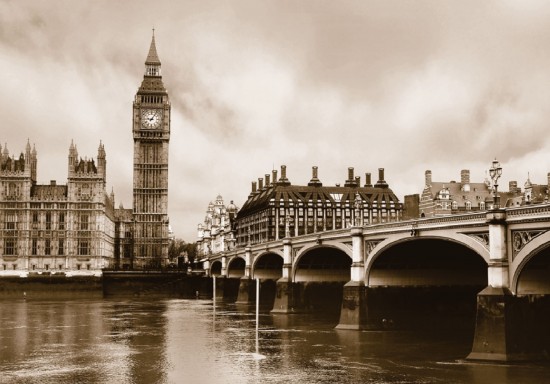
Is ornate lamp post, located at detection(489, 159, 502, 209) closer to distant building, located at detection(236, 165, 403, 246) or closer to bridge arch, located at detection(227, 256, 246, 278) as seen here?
bridge arch, located at detection(227, 256, 246, 278)

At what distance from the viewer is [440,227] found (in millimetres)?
43031

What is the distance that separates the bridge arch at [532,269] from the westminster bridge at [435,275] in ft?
0.15

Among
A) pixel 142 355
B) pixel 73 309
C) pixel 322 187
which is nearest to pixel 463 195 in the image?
pixel 322 187

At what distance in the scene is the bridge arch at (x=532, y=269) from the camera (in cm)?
3447

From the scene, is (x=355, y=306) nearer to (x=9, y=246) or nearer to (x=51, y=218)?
(x=51, y=218)

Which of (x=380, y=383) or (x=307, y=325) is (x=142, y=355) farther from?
(x=307, y=325)

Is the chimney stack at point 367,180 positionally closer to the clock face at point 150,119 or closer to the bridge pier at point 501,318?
the clock face at point 150,119

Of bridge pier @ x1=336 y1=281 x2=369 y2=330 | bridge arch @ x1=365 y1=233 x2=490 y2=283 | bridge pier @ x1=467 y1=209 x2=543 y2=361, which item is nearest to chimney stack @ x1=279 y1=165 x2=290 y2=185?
bridge arch @ x1=365 y1=233 x2=490 y2=283

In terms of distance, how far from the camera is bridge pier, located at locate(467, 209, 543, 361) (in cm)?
3434

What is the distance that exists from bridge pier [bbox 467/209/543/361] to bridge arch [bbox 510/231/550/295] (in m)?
0.44

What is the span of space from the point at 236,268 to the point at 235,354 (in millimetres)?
76865

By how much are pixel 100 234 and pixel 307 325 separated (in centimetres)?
8550

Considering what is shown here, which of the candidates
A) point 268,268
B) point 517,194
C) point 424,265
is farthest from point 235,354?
point 517,194

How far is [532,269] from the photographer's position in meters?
36.3
